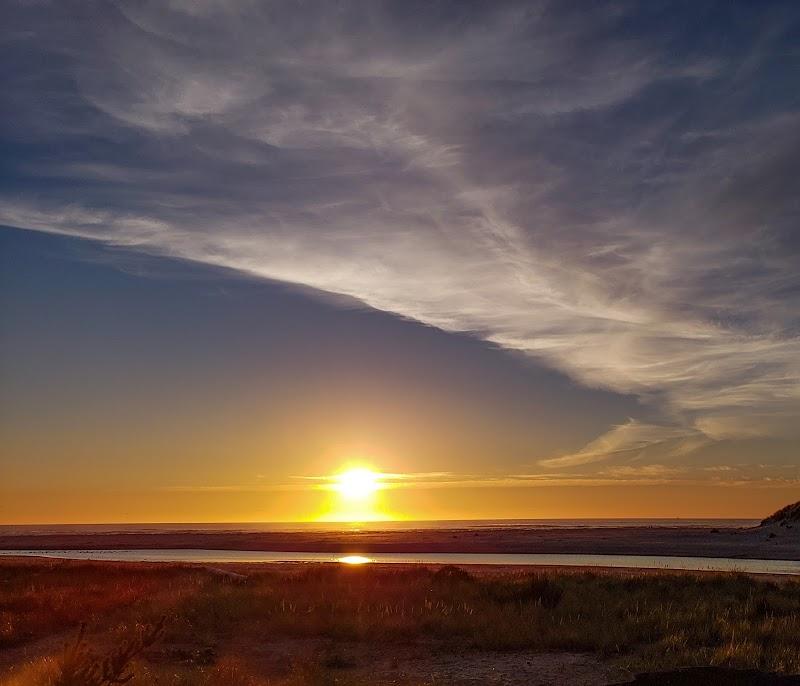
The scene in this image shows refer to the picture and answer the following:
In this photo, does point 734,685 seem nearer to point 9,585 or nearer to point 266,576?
point 266,576

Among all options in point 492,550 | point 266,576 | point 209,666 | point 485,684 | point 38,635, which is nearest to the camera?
point 485,684

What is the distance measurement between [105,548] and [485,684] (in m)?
80.6

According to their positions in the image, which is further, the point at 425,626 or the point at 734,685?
the point at 425,626

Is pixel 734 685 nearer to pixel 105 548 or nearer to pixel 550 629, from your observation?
pixel 550 629

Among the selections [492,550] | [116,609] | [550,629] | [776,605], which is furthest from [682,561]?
[116,609]

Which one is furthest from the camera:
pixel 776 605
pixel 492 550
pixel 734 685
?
pixel 492 550

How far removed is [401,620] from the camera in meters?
18.7

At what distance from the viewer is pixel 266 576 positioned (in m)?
28.7

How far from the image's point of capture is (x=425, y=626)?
60.3 feet

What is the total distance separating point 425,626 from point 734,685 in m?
7.64

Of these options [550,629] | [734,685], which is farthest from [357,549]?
[734,685]

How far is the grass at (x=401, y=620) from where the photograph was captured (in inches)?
585

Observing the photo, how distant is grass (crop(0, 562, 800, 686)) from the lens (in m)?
14.9

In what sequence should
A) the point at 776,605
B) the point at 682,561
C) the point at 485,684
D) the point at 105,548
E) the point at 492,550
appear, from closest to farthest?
the point at 485,684, the point at 776,605, the point at 682,561, the point at 492,550, the point at 105,548
